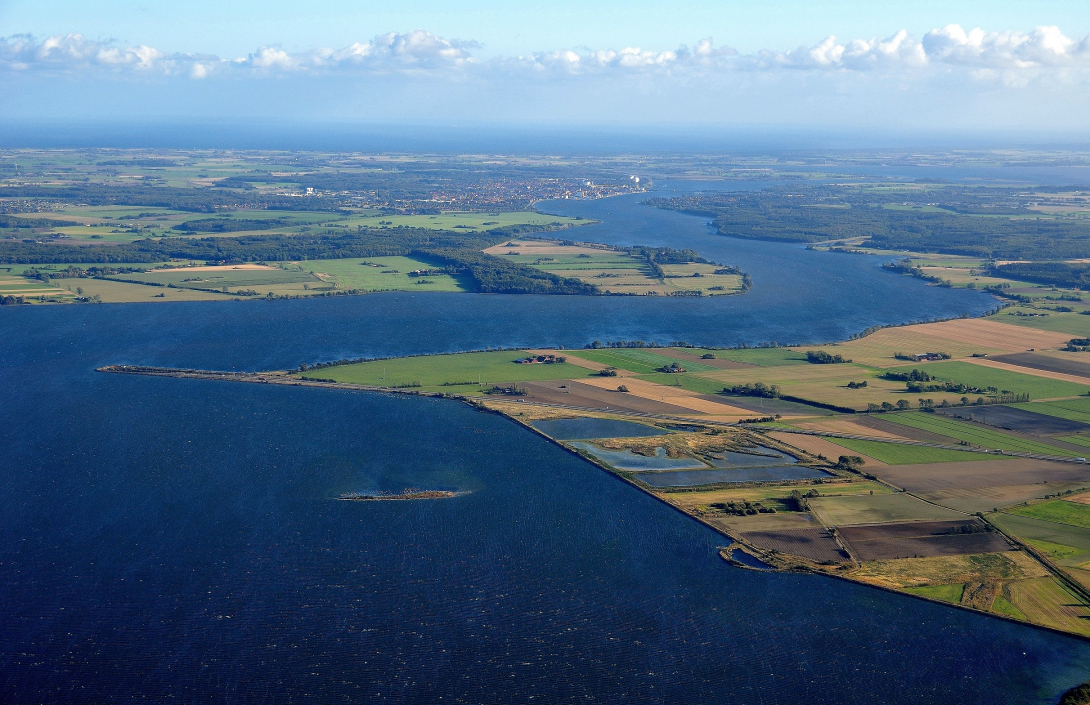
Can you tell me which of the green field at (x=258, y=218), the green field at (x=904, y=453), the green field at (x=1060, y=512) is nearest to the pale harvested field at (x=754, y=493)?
the green field at (x=904, y=453)

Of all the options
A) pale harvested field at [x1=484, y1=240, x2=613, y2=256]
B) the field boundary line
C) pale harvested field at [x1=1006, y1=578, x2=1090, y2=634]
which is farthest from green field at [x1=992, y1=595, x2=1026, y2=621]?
pale harvested field at [x1=484, y1=240, x2=613, y2=256]

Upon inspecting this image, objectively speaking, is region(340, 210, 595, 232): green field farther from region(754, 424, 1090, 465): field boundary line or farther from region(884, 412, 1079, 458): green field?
region(884, 412, 1079, 458): green field

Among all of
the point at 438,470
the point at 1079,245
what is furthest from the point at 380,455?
the point at 1079,245

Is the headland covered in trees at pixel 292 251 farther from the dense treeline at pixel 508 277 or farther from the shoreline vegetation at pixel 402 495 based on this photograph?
the shoreline vegetation at pixel 402 495

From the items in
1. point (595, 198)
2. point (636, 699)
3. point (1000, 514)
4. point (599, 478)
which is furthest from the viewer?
point (595, 198)

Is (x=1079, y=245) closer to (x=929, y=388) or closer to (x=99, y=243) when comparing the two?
(x=929, y=388)

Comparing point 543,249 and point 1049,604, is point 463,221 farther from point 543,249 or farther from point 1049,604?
point 1049,604

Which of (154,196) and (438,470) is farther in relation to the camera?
(154,196)
